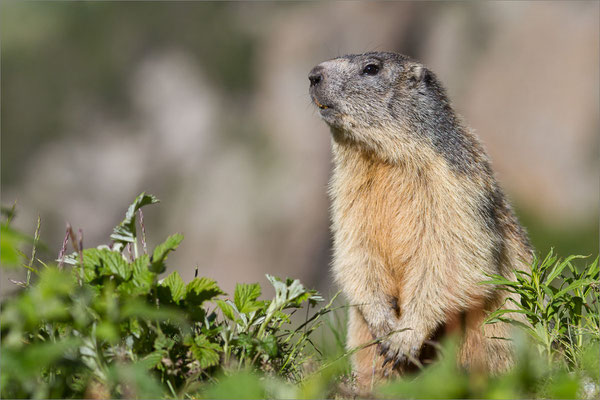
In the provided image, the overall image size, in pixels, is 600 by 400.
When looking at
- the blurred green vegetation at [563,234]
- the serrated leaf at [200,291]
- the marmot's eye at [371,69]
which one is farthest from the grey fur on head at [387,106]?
the blurred green vegetation at [563,234]

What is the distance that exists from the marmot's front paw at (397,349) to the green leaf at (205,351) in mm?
1865

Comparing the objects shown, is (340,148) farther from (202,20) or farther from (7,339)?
(202,20)

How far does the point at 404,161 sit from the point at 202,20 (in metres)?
11.7

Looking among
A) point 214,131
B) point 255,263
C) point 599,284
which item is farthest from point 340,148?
point 214,131

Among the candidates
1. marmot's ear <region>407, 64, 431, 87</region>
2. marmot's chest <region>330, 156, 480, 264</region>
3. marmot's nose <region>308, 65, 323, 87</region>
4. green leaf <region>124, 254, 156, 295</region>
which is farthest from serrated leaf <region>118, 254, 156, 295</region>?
marmot's ear <region>407, 64, 431, 87</region>

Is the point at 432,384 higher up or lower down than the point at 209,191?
higher up

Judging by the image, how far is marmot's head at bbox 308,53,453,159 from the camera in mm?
5117

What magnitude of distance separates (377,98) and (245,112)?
34.9ft

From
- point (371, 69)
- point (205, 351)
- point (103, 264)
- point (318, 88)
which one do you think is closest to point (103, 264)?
point (103, 264)

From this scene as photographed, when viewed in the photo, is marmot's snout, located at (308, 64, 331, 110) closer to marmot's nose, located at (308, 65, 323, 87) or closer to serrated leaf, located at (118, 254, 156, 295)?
marmot's nose, located at (308, 65, 323, 87)

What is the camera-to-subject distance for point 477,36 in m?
15.5

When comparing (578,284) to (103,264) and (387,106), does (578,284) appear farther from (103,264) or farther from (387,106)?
(103,264)

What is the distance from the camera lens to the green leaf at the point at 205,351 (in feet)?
10.4

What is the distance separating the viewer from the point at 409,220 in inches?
191
